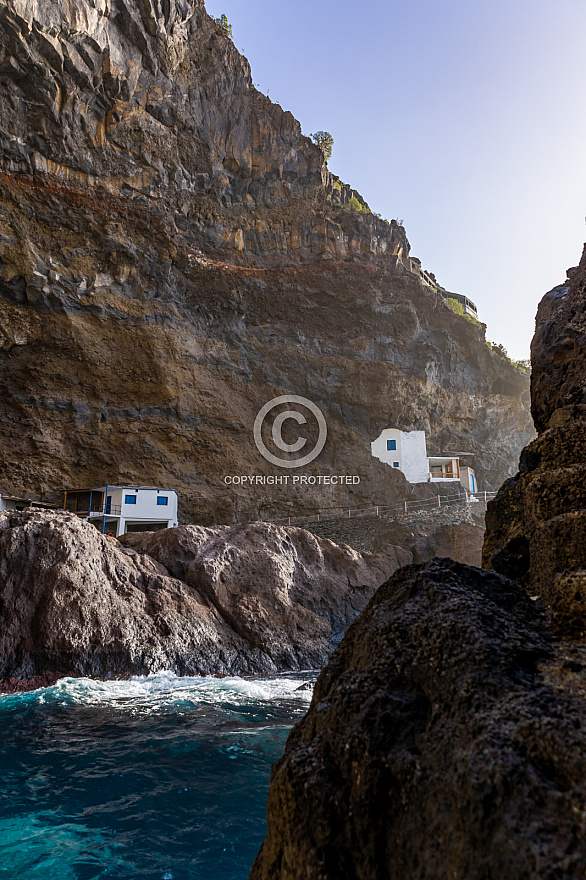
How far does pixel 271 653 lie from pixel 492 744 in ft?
36.7

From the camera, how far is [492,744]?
1752 mm

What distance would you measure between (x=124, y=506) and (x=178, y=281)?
1271 cm

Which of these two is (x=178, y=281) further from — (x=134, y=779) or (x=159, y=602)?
(x=134, y=779)

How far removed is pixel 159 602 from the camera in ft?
37.7

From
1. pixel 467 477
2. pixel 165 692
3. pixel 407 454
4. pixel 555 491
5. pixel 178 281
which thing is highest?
pixel 178 281

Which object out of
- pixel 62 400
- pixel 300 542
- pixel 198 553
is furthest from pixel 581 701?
pixel 62 400

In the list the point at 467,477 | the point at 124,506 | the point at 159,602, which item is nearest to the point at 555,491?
the point at 159,602

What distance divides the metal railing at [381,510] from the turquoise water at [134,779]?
21108 mm

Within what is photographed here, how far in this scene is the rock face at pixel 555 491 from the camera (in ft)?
9.25

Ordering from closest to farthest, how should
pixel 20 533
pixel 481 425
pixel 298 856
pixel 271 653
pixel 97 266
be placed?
pixel 298 856 → pixel 20 533 → pixel 271 653 → pixel 97 266 → pixel 481 425

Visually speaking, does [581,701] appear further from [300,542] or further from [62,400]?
[62,400]

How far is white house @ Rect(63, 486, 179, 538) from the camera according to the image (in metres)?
26.3

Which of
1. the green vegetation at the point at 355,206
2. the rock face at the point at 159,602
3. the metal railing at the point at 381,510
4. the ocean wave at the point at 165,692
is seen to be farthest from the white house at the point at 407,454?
the ocean wave at the point at 165,692

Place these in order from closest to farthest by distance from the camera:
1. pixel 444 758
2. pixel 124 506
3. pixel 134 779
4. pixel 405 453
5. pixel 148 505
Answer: pixel 444 758 → pixel 134 779 → pixel 124 506 → pixel 148 505 → pixel 405 453
